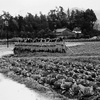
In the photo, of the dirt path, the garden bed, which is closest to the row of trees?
the garden bed

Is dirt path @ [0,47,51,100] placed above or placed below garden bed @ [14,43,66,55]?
below

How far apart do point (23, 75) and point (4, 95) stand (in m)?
3.15

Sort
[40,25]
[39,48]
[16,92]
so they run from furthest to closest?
[40,25]
[39,48]
[16,92]

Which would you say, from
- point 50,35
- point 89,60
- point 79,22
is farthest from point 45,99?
point 79,22

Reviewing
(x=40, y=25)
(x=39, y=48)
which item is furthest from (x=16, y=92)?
(x=40, y=25)

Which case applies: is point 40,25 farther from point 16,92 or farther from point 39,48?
point 16,92

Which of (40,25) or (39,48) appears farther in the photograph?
(40,25)

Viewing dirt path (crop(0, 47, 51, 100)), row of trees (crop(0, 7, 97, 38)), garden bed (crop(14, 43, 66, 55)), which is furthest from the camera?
row of trees (crop(0, 7, 97, 38))

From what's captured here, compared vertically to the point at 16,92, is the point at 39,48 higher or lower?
higher

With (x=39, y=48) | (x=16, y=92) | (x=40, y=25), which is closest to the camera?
(x=16, y=92)

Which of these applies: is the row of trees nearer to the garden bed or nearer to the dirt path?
the garden bed

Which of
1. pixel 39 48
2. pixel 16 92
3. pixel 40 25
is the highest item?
pixel 40 25

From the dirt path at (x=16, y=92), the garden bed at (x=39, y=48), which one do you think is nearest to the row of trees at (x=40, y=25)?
the garden bed at (x=39, y=48)

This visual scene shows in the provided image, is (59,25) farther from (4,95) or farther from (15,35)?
(4,95)
